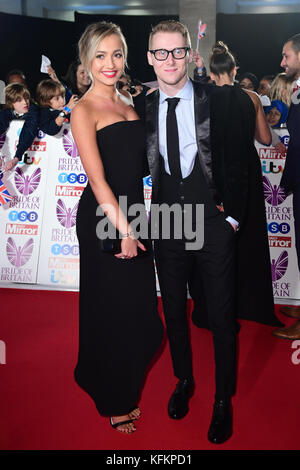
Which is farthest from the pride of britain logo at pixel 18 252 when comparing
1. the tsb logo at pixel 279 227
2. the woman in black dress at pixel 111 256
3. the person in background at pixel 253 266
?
the tsb logo at pixel 279 227

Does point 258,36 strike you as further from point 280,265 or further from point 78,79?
point 280,265

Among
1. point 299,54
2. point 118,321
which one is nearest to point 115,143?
point 118,321

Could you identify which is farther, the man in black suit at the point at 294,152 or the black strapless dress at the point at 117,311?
the man in black suit at the point at 294,152

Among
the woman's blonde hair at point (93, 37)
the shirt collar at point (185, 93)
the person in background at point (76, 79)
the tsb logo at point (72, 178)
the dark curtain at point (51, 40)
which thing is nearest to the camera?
the woman's blonde hair at point (93, 37)

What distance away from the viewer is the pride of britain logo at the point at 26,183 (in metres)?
4.14

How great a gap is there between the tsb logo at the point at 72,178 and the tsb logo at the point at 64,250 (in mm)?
555

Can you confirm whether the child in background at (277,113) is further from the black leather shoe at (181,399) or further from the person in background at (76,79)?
the black leather shoe at (181,399)

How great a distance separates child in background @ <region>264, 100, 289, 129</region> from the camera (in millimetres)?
3727

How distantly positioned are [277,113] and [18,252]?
2.47 metres

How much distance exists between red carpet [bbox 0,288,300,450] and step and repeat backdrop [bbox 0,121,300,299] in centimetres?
72

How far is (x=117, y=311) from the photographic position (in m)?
2.24

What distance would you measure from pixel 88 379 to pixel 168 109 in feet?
4.48
